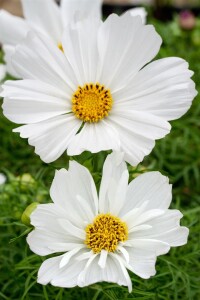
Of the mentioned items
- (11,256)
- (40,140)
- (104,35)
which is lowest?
(11,256)

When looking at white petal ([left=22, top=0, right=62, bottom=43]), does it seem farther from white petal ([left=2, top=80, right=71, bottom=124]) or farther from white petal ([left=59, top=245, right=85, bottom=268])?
white petal ([left=59, top=245, right=85, bottom=268])

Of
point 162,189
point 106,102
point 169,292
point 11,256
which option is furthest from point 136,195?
point 11,256

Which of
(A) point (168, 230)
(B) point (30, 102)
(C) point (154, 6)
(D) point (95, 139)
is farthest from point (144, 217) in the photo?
(C) point (154, 6)

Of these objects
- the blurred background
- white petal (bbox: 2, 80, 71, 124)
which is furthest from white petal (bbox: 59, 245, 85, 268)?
the blurred background

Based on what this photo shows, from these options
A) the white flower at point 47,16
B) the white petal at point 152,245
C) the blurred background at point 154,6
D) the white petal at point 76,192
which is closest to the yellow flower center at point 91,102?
the white petal at point 76,192

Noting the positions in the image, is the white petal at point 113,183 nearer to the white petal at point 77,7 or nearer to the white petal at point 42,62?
the white petal at point 42,62

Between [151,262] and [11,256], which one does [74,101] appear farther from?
[11,256]

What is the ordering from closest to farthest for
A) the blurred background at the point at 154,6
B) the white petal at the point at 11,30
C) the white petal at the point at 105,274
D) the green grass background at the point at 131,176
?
the white petal at the point at 105,274 < the green grass background at the point at 131,176 < the white petal at the point at 11,30 < the blurred background at the point at 154,6
